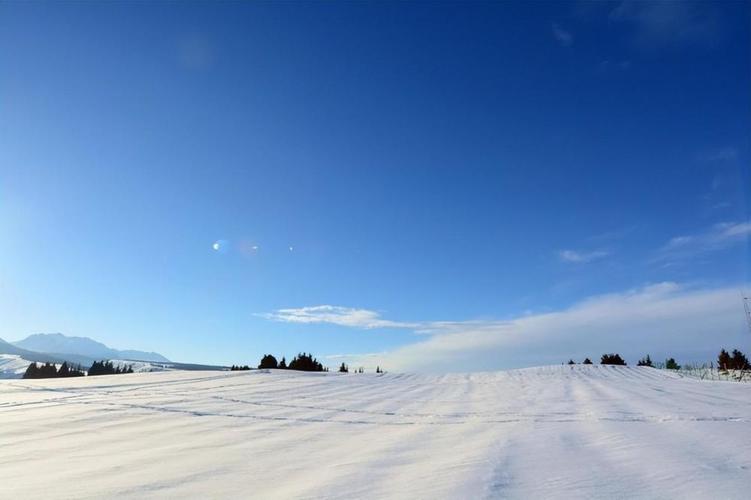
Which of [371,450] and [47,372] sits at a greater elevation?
[371,450]

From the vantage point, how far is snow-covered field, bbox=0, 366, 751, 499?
1864 millimetres

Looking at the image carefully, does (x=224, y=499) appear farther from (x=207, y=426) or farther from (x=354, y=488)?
(x=207, y=426)

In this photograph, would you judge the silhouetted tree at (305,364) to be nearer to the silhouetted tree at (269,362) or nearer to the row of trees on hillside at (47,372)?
the silhouetted tree at (269,362)

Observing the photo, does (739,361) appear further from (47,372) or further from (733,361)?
(47,372)

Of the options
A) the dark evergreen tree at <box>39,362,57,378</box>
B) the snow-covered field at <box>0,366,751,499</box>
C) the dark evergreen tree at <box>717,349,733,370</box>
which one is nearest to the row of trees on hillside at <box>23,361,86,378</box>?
the dark evergreen tree at <box>39,362,57,378</box>

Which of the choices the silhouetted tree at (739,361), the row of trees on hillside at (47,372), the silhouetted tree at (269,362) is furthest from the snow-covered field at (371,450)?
the row of trees on hillside at (47,372)

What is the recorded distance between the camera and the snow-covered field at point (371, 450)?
1.86 meters

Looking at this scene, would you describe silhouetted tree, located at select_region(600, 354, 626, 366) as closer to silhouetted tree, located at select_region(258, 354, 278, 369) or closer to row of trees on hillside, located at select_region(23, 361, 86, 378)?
silhouetted tree, located at select_region(258, 354, 278, 369)

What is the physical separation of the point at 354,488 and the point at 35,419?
133 inches

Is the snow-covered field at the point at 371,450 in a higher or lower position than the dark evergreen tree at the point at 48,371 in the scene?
higher

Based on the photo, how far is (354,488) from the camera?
1869 millimetres

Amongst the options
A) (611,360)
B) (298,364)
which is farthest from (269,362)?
(611,360)

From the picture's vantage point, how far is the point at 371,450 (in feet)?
8.71

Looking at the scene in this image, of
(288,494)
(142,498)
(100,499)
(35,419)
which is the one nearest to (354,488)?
(288,494)
